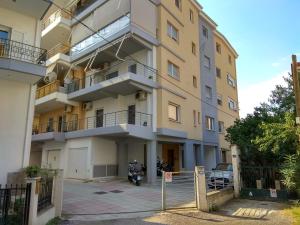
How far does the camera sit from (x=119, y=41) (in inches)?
757

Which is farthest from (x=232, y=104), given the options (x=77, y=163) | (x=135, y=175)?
(x=77, y=163)

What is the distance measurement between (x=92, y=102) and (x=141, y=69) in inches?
230

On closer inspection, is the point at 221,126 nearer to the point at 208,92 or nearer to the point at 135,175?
the point at 208,92

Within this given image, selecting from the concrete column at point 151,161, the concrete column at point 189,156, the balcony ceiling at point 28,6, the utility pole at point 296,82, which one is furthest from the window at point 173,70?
the balcony ceiling at point 28,6

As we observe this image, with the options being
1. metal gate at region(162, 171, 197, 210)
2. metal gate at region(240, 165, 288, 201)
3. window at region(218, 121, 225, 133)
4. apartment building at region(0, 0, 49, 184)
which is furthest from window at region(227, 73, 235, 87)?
apartment building at region(0, 0, 49, 184)

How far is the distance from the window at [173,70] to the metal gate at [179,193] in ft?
27.4

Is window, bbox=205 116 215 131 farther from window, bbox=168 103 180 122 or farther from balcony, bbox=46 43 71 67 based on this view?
balcony, bbox=46 43 71 67

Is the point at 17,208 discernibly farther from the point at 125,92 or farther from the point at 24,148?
the point at 125,92

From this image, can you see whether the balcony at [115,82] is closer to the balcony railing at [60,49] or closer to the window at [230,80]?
the balcony railing at [60,49]

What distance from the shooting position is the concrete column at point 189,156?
70.1ft

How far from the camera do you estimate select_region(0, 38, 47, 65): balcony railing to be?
37.0 feet

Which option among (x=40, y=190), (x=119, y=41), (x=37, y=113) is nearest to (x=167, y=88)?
(x=119, y=41)

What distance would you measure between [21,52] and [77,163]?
37.1 ft

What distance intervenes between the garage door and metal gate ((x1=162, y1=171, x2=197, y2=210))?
6.72 metres
